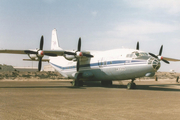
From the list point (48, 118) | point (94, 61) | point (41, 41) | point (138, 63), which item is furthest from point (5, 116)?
point (94, 61)

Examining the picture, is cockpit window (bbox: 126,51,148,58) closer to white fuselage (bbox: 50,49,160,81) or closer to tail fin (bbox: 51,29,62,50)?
white fuselage (bbox: 50,49,160,81)

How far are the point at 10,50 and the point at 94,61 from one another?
396 inches

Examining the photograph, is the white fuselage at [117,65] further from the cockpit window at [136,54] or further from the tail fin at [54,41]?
the tail fin at [54,41]

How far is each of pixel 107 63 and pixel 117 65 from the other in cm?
169

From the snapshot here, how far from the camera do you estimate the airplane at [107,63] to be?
1973cm

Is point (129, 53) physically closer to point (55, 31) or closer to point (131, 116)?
point (131, 116)

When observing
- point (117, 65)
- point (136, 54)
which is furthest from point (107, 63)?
point (136, 54)

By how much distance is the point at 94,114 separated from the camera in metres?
7.88

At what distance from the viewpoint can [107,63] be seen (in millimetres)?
23141

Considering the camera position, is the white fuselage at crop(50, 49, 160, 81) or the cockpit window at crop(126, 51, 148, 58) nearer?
the white fuselage at crop(50, 49, 160, 81)

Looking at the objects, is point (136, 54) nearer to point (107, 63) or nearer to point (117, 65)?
point (117, 65)

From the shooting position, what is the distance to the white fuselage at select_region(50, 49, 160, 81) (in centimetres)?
1950

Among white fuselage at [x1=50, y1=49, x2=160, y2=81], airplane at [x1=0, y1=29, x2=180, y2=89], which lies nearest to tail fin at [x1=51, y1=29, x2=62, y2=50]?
airplane at [x1=0, y1=29, x2=180, y2=89]

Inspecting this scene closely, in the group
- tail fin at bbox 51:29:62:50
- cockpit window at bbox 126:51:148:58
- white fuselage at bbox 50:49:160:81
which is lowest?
white fuselage at bbox 50:49:160:81
